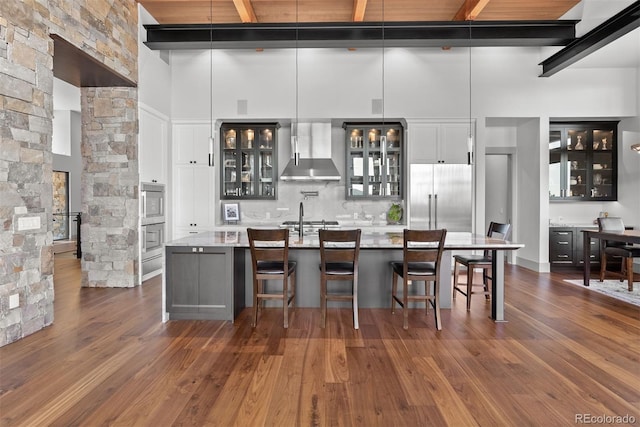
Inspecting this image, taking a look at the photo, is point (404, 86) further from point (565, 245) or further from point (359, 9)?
point (565, 245)

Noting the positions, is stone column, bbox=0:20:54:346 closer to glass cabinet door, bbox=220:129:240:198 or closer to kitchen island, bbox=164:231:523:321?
kitchen island, bbox=164:231:523:321

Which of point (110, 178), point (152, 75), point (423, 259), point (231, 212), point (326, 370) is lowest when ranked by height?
point (326, 370)

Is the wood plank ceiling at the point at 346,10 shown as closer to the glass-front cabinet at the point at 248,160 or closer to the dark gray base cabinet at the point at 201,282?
the glass-front cabinet at the point at 248,160

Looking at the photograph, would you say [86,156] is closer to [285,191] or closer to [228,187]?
[228,187]

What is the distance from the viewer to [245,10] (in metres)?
5.18

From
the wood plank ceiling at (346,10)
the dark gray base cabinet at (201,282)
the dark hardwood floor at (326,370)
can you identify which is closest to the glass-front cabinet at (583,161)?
the wood plank ceiling at (346,10)

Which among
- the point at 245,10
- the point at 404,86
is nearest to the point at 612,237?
the point at 404,86

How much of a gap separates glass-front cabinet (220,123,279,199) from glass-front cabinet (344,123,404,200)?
1.40 meters

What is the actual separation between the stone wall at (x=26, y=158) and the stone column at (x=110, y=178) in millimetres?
1397

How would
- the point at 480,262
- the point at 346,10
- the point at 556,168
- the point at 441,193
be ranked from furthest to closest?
1. the point at 556,168
2. the point at 441,193
3. the point at 346,10
4. the point at 480,262

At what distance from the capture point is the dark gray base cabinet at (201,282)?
12.6 feet

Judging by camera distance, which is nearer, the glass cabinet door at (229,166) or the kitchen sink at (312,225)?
the kitchen sink at (312,225)

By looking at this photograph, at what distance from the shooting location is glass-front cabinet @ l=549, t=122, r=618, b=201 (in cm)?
697

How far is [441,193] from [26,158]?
223 inches
